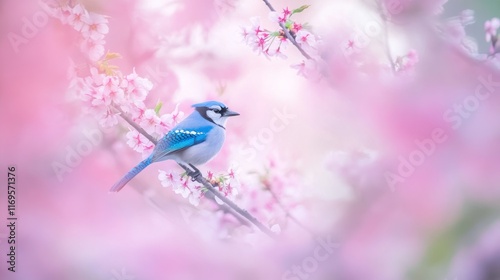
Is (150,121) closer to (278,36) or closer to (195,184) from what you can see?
(195,184)

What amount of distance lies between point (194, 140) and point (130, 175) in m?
0.16

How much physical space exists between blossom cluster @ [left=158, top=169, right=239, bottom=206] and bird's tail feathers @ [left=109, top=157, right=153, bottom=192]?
48mm

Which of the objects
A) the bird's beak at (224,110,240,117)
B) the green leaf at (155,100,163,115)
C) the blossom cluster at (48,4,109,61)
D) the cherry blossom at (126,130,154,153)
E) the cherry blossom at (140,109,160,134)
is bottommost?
the cherry blossom at (126,130,154,153)

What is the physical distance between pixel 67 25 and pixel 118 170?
33 cm

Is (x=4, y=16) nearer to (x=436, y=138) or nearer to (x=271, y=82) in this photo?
(x=271, y=82)

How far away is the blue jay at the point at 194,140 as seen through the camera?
1.19m

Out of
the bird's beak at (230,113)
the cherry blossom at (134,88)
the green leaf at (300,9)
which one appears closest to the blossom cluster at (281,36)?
the green leaf at (300,9)

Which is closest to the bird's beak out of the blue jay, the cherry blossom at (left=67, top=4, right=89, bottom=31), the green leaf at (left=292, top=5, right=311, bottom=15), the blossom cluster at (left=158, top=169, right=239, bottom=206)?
the blue jay

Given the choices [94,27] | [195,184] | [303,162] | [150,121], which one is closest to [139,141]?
[150,121]

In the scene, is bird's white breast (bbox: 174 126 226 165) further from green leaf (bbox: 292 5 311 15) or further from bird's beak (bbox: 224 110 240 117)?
green leaf (bbox: 292 5 311 15)

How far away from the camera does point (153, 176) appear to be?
4.05ft

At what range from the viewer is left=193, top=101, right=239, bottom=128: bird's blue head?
3.99 ft

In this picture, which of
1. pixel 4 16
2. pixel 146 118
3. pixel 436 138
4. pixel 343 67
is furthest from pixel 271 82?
pixel 4 16

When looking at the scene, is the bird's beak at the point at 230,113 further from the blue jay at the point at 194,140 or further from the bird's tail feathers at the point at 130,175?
the bird's tail feathers at the point at 130,175
